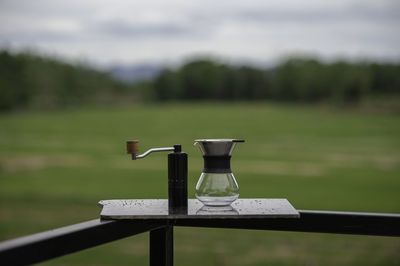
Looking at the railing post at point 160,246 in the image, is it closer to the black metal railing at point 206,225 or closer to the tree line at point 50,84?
the black metal railing at point 206,225

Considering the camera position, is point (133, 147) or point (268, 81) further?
point (268, 81)

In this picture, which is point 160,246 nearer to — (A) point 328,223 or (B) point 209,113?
(A) point 328,223

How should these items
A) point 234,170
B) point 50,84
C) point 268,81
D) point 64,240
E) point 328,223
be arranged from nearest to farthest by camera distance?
point 64,240
point 328,223
point 234,170
point 268,81
point 50,84

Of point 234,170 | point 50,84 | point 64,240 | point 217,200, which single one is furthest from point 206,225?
point 50,84

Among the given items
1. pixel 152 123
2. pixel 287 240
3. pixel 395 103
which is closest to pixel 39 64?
pixel 152 123

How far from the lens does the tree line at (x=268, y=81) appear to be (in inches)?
2026

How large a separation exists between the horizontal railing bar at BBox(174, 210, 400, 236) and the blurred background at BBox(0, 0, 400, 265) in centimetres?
460

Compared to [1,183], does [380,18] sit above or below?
above

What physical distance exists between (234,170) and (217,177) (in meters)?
16.7

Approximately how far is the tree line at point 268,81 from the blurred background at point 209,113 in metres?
0.16

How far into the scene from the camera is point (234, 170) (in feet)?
60.0

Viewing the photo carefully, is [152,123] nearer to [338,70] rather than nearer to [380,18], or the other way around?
[338,70]

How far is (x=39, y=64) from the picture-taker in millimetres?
57375

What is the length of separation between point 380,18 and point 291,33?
13896mm
